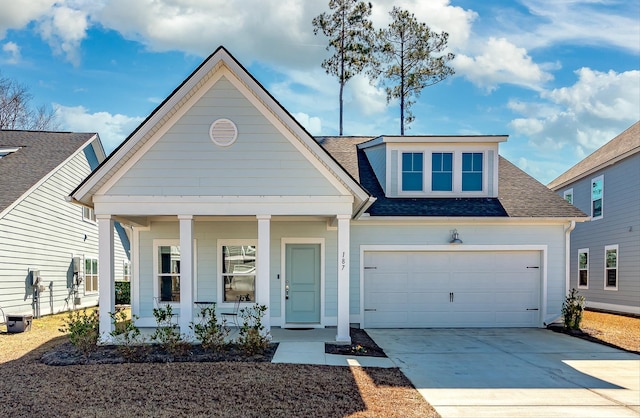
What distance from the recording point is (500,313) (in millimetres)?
12203

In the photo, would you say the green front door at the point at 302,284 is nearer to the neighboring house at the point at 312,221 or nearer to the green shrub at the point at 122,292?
the neighboring house at the point at 312,221

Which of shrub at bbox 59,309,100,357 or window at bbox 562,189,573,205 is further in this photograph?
window at bbox 562,189,573,205

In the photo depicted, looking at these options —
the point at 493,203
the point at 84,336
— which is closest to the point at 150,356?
the point at 84,336

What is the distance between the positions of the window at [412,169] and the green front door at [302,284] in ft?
Answer: 10.5

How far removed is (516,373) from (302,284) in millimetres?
5688

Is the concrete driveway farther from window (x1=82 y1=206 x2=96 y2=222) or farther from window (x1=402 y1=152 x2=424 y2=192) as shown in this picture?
window (x1=82 y1=206 x2=96 y2=222)

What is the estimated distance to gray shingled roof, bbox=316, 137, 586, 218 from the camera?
12062 millimetres

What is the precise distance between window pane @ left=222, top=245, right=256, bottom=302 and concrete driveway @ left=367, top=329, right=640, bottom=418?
331 cm

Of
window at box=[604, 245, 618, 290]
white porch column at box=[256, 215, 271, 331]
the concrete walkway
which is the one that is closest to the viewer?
the concrete walkway

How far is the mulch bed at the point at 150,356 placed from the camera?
7.99m

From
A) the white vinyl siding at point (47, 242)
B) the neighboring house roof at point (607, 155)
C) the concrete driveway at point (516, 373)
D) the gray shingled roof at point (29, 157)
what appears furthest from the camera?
the neighboring house roof at point (607, 155)

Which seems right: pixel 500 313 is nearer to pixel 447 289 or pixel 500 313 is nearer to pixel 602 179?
pixel 447 289

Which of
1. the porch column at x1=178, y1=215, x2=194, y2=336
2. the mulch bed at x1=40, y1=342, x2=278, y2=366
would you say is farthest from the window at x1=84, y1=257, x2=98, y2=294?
the porch column at x1=178, y1=215, x2=194, y2=336

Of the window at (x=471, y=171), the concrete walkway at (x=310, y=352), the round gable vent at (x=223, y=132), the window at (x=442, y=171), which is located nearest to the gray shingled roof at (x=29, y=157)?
the round gable vent at (x=223, y=132)
